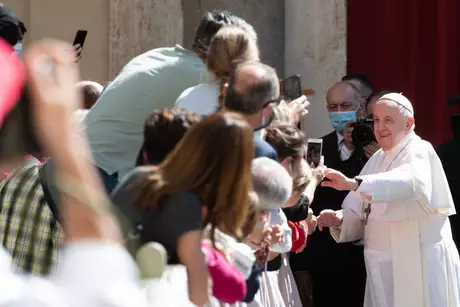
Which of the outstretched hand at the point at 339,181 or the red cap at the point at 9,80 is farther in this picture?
the outstretched hand at the point at 339,181

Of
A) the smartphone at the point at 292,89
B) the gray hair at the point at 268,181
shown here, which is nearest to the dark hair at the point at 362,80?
the smartphone at the point at 292,89

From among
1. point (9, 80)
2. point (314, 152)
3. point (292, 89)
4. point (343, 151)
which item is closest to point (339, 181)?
point (314, 152)

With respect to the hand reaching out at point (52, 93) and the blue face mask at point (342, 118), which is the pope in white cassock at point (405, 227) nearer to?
the blue face mask at point (342, 118)

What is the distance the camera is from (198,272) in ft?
8.56

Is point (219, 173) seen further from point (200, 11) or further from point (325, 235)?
point (200, 11)

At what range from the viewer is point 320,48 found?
6.98 metres

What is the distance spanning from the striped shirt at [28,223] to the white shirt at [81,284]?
1759 millimetres

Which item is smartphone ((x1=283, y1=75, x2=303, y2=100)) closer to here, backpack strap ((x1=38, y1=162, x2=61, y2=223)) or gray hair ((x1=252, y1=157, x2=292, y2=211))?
gray hair ((x1=252, y1=157, x2=292, y2=211))

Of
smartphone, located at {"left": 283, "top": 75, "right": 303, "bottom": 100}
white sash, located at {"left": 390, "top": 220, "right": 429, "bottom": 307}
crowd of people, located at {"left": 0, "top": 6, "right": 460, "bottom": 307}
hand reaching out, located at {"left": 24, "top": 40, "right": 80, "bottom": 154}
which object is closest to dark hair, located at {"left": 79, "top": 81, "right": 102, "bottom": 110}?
crowd of people, located at {"left": 0, "top": 6, "right": 460, "bottom": 307}

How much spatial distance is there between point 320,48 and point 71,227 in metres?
5.56

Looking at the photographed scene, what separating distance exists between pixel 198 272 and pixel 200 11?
4764 millimetres

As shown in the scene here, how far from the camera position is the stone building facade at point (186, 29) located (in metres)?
6.57

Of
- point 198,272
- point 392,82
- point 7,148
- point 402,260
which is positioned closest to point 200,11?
point 392,82

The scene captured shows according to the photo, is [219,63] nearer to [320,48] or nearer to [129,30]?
[129,30]
